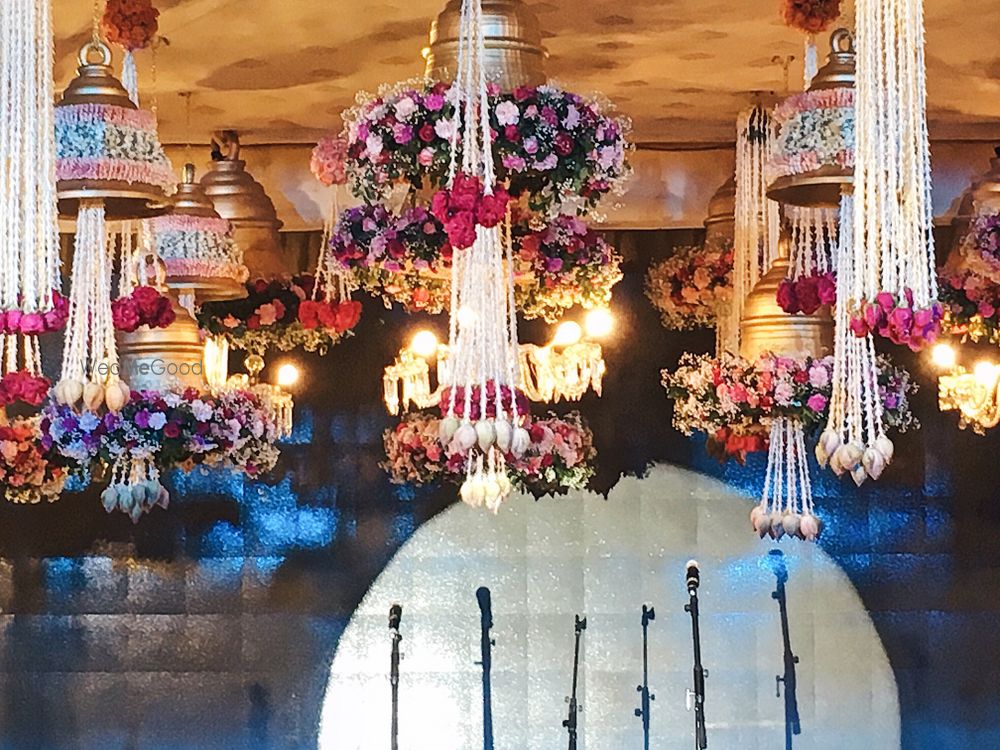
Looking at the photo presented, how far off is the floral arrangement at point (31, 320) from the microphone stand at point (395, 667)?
192 inches

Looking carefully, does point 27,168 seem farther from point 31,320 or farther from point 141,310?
point 141,310

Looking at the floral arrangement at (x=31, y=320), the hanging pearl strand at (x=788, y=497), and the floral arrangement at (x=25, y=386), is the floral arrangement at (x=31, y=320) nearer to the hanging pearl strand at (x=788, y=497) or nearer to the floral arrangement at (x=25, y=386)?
the floral arrangement at (x=25, y=386)

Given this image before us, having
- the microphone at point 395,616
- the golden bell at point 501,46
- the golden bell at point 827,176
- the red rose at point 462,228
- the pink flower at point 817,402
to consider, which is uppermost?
the golden bell at point 501,46

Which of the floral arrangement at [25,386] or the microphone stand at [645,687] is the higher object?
the floral arrangement at [25,386]

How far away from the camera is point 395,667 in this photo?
919 cm

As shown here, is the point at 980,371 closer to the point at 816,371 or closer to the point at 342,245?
the point at 816,371

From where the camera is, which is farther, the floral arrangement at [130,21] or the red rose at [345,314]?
the red rose at [345,314]

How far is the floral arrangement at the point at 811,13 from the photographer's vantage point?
5953 mm

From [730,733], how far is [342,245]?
4.22 m

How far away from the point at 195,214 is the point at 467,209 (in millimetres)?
2466

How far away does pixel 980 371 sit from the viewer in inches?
316

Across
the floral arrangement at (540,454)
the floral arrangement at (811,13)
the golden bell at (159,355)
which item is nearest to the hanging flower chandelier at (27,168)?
the golden bell at (159,355)

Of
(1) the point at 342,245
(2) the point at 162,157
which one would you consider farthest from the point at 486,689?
(2) the point at 162,157

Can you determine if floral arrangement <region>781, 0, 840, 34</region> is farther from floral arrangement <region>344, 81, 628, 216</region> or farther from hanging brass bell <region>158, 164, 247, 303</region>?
hanging brass bell <region>158, 164, 247, 303</region>
